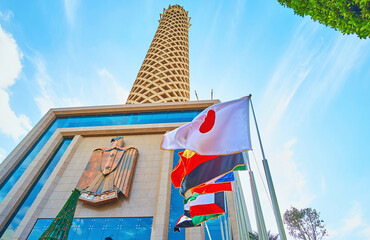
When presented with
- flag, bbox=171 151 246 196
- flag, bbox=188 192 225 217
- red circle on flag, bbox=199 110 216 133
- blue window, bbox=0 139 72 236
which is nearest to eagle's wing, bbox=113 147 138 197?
blue window, bbox=0 139 72 236

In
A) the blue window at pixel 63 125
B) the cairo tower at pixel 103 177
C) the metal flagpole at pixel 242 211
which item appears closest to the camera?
the metal flagpole at pixel 242 211

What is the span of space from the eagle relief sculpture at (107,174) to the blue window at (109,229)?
39.2 inches

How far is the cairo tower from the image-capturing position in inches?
412

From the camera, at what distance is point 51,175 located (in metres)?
13.2

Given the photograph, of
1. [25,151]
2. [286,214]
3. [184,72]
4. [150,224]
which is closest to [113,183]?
[150,224]

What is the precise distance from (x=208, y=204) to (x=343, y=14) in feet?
22.3

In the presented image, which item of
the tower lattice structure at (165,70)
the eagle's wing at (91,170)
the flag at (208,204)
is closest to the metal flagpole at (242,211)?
the flag at (208,204)

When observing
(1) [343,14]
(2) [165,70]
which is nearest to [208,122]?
(1) [343,14]

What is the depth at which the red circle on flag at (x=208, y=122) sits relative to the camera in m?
5.39

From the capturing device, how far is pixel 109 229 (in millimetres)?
10469

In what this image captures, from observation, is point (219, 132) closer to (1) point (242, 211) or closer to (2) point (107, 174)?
(1) point (242, 211)

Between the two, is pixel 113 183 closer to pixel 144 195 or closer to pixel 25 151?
pixel 144 195

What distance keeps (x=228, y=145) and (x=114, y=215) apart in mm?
→ 8866

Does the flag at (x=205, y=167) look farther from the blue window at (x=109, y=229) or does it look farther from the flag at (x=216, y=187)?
the blue window at (x=109, y=229)
